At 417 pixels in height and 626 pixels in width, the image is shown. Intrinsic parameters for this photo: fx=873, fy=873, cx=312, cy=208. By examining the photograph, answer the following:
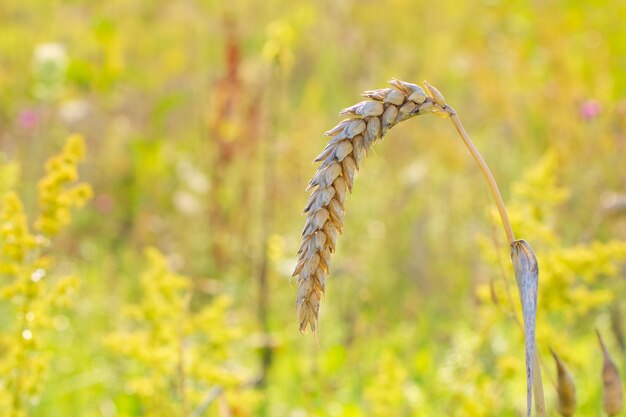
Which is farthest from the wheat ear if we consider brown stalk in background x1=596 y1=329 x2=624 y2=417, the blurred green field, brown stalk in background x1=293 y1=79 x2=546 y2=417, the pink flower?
the pink flower

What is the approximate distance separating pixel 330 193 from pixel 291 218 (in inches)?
127

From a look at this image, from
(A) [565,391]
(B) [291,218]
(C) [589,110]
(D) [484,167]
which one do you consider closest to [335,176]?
(D) [484,167]

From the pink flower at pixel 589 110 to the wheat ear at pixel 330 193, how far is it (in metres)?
2.93

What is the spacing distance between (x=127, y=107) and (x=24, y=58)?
77cm

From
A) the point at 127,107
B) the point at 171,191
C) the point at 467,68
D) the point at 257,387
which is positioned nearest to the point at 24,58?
the point at 127,107

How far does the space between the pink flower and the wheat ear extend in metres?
2.93

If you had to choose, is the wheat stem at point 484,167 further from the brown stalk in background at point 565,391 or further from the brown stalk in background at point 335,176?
the brown stalk in background at point 565,391

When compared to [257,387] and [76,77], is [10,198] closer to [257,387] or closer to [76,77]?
[257,387]

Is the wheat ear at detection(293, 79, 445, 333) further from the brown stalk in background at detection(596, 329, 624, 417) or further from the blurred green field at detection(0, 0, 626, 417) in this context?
the brown stalk in background at detection(596, 329, 624, 417)

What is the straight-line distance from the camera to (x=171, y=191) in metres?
4.54

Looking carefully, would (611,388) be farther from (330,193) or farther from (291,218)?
(291,218)

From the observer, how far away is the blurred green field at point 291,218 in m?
1.64

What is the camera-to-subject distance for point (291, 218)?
397cm

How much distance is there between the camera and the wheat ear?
76 centimetres
